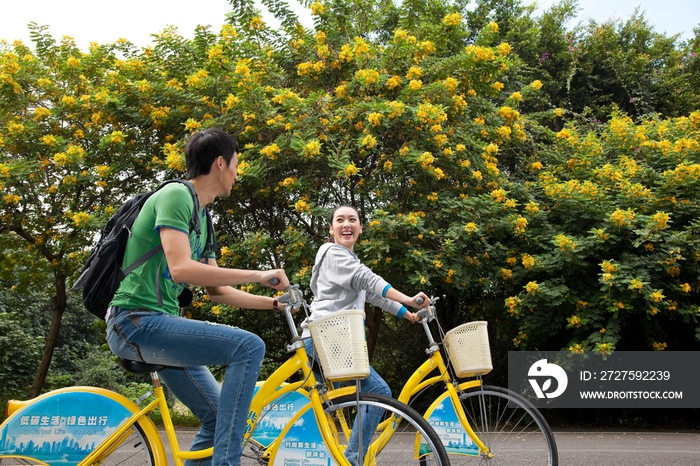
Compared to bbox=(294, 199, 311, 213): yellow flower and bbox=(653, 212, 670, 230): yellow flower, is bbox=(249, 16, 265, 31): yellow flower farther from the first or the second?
bbox=(653, 212, 670, 230): yellow flower

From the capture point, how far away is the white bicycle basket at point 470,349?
3568mm

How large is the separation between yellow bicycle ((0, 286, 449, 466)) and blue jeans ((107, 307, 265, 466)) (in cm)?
16

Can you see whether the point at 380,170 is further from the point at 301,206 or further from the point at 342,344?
the point at 342,344

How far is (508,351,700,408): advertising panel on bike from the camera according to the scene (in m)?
7.72

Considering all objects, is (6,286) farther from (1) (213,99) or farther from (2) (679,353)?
(2) (679,353)

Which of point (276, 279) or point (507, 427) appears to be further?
point (507, 427)

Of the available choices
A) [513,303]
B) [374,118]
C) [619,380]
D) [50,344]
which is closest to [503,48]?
[374,118]

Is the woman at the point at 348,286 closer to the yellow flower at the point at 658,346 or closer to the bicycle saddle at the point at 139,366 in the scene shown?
the bicycle saddle at the point at 139,366

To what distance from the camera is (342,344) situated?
2750 mm

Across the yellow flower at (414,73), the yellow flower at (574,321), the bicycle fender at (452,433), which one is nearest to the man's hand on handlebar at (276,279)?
the bicycle fender at (452,433)

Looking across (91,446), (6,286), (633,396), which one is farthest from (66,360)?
(91,446)

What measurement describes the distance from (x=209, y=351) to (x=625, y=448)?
5.12 meters

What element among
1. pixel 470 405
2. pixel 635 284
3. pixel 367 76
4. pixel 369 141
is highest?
pixel 367 76

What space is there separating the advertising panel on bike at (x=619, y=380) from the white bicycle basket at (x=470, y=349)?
4.40 m
